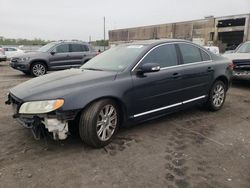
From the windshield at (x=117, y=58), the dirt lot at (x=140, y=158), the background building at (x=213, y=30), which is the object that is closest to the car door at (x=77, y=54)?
the windshield at (x=117, y=58)

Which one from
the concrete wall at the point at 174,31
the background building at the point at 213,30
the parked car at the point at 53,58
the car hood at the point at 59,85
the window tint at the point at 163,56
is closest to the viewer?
the car hood at the point at 59,85

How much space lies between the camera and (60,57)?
11.4 metres

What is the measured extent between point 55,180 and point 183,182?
4.72ft

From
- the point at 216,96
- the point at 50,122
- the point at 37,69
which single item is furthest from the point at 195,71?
the point at 37,69

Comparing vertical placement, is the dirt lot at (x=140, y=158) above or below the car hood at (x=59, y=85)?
below

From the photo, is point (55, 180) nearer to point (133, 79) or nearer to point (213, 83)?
point (133, 79)

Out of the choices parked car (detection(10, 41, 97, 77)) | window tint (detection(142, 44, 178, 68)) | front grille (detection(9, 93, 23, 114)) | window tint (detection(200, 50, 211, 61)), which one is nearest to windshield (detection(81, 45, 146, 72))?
window tint (detection(142, 44, 178, 68))

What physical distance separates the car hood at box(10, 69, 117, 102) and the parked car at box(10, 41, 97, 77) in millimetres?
7555

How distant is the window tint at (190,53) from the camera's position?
4.77 metres

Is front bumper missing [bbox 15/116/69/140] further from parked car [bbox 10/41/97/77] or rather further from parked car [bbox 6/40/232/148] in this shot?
parked car [bbox 10/41/97/77]

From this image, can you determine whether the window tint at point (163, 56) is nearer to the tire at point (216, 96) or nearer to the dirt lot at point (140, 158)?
the dirt lot at point (140, 158)

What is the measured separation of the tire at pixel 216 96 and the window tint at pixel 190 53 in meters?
0.79

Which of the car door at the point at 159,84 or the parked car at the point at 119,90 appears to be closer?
the parked car at the point at 119,90

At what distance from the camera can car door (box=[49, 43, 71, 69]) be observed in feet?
37.0
